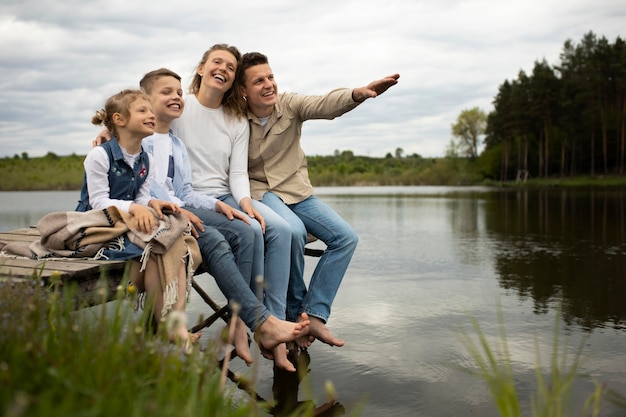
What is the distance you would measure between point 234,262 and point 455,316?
221cm

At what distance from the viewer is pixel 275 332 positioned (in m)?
3.64

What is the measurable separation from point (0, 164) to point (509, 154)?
1924 inches

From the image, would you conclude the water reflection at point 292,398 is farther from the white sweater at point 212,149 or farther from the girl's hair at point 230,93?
the girl's hair at point 230,93

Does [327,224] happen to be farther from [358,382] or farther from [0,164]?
[0,164]

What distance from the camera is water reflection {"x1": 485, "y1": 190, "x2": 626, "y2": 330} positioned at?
5258mm

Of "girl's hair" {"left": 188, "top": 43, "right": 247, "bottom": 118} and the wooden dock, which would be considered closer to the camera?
the wooden dock

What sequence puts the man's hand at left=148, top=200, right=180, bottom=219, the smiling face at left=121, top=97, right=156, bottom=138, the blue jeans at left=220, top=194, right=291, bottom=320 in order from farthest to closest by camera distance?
the blue jeans at left=220, top=194, right=291, bottom=320
the smiling face at left=121, top=97, right=156, bottom=138
the man's hand at left=148, top=200, right=180, bottom=219

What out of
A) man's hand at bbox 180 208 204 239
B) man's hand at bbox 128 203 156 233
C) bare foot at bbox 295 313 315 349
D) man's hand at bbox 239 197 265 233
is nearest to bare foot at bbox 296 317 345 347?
bare foot at bbox 295 313 315 349

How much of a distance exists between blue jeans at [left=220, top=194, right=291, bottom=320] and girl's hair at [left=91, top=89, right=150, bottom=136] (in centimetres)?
103

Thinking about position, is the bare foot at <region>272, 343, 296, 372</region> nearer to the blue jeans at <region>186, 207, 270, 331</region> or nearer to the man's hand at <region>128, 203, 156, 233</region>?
the blue jeans at <region>186, 207, 270, 331</region>

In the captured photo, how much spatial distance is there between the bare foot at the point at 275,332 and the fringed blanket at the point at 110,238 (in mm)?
560

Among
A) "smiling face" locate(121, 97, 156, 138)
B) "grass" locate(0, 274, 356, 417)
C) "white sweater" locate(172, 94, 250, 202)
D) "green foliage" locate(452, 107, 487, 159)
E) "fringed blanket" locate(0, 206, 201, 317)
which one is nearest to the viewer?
"grass" locate(0, 274, 356, 417)

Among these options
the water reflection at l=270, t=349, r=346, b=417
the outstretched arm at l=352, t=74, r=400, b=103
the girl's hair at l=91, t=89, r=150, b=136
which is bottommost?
the water reflection at l=270, t=349, r=346, b=417

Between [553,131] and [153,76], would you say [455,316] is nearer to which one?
[153,76]
